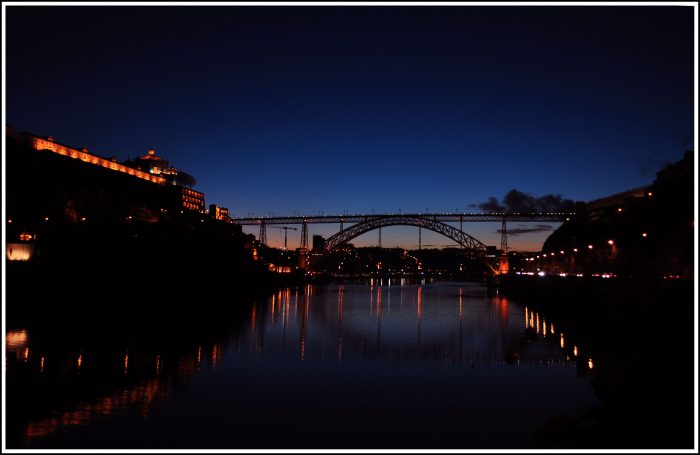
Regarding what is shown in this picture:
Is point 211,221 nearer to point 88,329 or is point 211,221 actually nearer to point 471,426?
point 88,329

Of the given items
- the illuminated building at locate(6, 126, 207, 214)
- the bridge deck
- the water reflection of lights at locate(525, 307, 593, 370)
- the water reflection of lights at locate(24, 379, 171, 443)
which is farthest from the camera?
the bridge deck

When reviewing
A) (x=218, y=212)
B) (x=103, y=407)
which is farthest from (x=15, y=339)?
(x=218, y=212)

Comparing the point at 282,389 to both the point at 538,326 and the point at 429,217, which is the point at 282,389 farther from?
the point at 429,217

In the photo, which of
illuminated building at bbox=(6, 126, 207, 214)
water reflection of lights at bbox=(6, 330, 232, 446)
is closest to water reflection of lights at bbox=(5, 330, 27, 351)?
water reflection of lights at bbox=(6, 330, 232, 446)

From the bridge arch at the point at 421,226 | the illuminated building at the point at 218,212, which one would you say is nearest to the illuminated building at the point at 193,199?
the illuminated building at the point at 218,212

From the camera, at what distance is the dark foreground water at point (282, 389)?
41.2 ft

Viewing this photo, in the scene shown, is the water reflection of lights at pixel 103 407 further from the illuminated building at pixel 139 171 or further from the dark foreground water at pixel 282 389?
the illuminated building at pixel 139 171

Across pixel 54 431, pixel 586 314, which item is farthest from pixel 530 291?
pixel 54 431

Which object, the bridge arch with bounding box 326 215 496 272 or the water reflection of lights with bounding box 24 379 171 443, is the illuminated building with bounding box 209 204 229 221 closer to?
the bridge arch with bounding box 326 215 496 272

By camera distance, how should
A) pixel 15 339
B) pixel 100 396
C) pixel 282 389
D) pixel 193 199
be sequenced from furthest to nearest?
pixel 193 199
pixel 15 339
pixel 282 389
pixel 100 396

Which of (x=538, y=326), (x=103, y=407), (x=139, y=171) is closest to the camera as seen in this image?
(x=103, y=407)

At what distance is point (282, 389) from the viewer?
17000mm

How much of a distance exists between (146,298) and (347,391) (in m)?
25.4

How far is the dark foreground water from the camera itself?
12570mm
